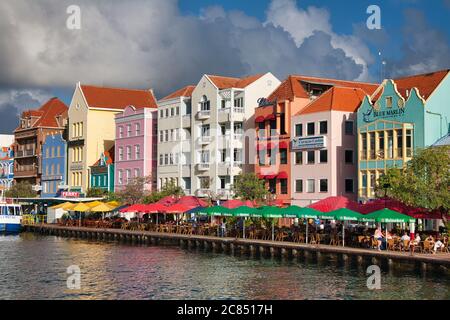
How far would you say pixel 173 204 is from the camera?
74.6m

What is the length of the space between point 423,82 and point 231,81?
27735 mm

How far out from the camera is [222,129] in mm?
88938

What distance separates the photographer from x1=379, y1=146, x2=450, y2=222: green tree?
51188mm

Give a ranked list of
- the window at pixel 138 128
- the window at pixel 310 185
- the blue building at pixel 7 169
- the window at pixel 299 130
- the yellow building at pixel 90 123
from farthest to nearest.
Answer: the blue building at pixel 7 169 → the yellow building at pixel 90 123 → the window at pixel 138 128 → the window at pixel 299 130 → the window at pixel 310 185

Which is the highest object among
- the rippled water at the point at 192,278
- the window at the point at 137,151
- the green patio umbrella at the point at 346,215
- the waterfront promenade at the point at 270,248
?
the window at the point at 137,151

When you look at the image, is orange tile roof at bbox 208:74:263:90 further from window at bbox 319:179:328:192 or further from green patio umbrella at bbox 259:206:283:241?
green patio umbrella at bbox 259:206:283:241

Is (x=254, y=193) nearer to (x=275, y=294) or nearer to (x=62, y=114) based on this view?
(x=275, y=294)

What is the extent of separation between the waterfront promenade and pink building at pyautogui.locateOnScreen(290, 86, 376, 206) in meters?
14.1

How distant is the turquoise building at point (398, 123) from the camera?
66.3 m

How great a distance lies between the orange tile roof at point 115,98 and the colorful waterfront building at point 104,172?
7.12 m

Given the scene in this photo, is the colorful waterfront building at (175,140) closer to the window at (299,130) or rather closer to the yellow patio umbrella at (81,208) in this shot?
the yellow patio umbrella at (81,208)

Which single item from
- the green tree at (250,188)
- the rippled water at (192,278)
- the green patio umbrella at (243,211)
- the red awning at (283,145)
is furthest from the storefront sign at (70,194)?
the green patio umbrella at (243,211)
